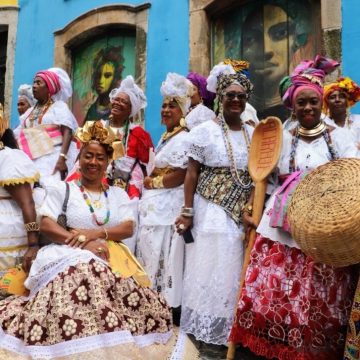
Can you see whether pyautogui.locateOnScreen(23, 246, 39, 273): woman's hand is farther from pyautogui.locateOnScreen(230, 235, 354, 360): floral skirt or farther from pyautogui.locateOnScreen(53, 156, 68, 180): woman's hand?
pyautogui.locateOnScreen(53, 156, 68, 180): woman's hand

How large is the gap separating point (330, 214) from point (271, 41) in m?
5.09

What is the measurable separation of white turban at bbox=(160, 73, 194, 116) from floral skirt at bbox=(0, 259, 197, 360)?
2.10 meters

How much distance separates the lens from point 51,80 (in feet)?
20.3

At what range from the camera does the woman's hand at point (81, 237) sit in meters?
3.79

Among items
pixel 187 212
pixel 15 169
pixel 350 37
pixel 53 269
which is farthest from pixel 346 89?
pixel 53 269

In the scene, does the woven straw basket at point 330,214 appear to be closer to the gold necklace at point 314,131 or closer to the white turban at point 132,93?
the gold necklace at point 314,131

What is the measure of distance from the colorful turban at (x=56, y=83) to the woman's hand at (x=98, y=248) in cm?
289

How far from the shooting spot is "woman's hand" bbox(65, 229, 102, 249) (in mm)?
3795

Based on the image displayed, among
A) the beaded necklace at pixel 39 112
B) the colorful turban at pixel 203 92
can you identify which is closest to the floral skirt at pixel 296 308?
the colorful turban at pixel 203 92

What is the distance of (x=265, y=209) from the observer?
13.1 ft

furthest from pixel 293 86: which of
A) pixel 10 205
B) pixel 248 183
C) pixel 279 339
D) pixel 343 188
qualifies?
pixel 10 205

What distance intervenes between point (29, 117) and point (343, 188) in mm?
4014

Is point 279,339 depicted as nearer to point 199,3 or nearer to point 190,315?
point 190,315

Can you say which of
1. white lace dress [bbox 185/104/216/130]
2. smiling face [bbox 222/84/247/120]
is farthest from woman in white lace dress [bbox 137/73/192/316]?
smiling face [bbox 222/84/247/120]
